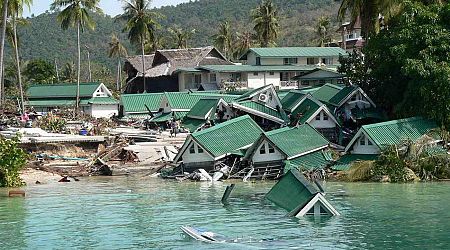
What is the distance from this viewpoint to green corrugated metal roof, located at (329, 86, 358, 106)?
5000cm

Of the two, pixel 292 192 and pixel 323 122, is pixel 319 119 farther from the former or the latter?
pixel 292 192

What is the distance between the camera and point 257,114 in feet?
169

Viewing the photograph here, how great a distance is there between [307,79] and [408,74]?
3102 cm

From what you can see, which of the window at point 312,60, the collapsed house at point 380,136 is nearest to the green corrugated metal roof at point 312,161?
the collapsed house at point 380,136

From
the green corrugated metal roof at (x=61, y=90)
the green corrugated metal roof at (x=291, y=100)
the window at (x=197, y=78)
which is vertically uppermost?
the window at (x=197, y=78)

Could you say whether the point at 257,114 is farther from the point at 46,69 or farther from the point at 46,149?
the point at 46,69

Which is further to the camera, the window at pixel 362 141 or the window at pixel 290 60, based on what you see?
the window at pixel 290 60

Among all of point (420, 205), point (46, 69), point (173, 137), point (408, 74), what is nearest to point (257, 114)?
point (173, 137)

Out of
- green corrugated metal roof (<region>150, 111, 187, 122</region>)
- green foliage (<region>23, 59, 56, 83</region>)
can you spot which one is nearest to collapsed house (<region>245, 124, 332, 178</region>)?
green corrugated metal roof (<region>150, 111, 187, 122</region>)

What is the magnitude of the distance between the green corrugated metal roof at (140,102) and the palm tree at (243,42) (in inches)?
1335

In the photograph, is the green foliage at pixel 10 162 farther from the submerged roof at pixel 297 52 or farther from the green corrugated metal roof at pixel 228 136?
the submerged roof at pixel 297 52

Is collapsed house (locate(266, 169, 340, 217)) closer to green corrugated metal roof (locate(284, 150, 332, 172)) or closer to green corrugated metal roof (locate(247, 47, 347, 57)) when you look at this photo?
green corrugated metal roof (locate(284, 150, 332, 172))

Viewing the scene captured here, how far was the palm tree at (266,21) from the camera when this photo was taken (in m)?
90.3

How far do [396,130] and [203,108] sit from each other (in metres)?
18.8
